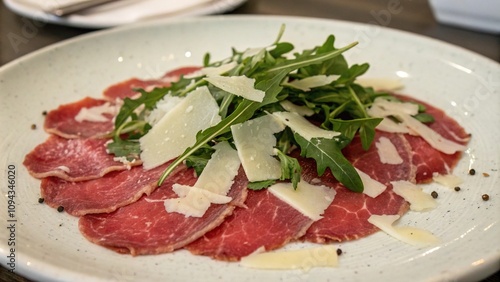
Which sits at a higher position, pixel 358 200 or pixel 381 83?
pixel 381 83

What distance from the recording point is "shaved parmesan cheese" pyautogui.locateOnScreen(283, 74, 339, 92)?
1978 millimetres

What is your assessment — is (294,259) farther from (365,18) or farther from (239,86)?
(365,18)

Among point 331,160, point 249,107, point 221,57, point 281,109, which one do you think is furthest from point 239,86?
point 221,57

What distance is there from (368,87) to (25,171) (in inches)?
54.7

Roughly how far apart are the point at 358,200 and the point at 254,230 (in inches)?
14.2

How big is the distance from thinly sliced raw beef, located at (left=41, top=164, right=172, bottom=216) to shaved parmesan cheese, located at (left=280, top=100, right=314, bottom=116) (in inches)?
18.3

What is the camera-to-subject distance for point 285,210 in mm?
1662

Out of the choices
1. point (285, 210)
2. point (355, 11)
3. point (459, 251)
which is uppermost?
point (355, 11)

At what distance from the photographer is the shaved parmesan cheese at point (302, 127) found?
1.79 metres

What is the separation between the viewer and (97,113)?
227 cm

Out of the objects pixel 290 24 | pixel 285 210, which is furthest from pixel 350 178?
pixel 290 24

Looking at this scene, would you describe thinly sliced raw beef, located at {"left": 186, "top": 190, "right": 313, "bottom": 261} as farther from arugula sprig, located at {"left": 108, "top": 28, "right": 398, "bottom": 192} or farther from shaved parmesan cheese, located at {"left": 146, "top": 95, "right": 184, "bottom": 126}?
shaved parmesan cheese, located at {"left": 146, "top": 95, "right": 184, "bottom": 126}

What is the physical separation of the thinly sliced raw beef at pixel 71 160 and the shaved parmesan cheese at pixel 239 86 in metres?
0.41

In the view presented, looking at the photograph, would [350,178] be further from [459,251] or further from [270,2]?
[270,2]
